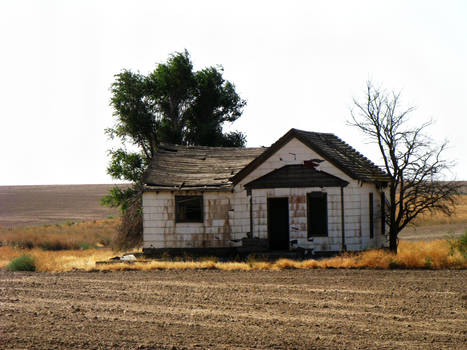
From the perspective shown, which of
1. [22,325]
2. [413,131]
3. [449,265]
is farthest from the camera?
[413,131]

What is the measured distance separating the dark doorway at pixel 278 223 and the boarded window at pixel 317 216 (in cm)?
156

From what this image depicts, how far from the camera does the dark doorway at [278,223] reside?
23562 mm

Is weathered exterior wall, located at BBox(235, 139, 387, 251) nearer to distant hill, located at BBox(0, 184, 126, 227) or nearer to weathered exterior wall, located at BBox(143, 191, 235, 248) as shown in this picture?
weathered exterior wall, located at BBox(143, 191, 235, 248)

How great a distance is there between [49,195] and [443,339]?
341ft

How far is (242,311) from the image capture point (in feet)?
37.1

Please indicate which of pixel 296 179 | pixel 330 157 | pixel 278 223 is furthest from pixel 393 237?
pixel 278 223

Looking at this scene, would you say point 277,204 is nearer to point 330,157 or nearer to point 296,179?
point 296,179

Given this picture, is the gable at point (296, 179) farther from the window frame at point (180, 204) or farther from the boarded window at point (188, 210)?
the boarded window at point (188, 210)

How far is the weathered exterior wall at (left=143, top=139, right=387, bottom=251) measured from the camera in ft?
70.8

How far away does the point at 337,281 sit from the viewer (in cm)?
1539

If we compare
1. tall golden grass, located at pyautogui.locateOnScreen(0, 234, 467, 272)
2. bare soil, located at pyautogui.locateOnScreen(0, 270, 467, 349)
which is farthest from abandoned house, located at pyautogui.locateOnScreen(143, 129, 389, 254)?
bare soil, located at pyautogui.locateOnScreen(0, 270, 467, 349)

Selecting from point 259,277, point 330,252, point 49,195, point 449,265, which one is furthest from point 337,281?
point 49,195

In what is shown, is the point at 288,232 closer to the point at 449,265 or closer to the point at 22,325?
the point at 449,265

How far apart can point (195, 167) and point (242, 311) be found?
14032 mm
